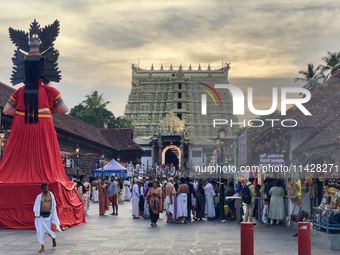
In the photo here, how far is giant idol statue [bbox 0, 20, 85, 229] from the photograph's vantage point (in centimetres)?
1282

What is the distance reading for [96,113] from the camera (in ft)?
203

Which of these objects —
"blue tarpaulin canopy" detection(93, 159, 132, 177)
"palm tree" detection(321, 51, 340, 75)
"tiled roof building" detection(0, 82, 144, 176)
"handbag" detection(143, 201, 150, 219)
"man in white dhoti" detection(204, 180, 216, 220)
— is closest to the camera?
"man in white dhoti" detection(204, 180, 216, 220)

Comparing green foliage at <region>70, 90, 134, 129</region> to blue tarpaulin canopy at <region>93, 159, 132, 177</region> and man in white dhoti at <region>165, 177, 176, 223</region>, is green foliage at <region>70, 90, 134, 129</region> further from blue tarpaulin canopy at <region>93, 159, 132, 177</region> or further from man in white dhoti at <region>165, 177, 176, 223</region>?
man in white dhoti at <region>165, 177, 176, 223</region>

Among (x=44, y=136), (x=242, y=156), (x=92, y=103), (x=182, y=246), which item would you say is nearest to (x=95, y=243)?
(x=182, y=246)

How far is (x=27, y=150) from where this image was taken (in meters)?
13.5

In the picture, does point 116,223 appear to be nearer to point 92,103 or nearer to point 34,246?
point 34,246

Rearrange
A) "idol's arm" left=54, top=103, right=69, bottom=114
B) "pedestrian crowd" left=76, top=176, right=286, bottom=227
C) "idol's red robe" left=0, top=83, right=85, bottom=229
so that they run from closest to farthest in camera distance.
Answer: "idol's red robe" left=0, top=83, right=85, bottom=229 → "idol's arm" left=54, top=103, right=69, bottom=114 → "pedestrian crowd" left=76, top=176, right=286, bottom=227

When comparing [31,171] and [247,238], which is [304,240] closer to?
[247,238]

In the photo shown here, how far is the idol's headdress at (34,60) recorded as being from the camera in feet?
45.3

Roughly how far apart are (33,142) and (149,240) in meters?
4.99

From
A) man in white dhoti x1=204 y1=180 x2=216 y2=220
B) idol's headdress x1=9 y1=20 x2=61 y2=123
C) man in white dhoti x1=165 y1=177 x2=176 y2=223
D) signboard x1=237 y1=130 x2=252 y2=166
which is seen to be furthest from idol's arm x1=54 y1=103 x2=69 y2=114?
man in white dhoti x1=204 y1=180 x2=216 y2=220

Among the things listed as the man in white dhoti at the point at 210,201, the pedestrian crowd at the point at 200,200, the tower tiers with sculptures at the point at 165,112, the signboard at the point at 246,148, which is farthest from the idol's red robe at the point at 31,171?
the tower tiers with sculptures at the point at 165,112

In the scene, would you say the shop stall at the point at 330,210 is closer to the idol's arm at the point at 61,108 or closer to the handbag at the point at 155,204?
the handbag at the point at 155,204

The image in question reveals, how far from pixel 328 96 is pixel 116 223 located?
884 cm
